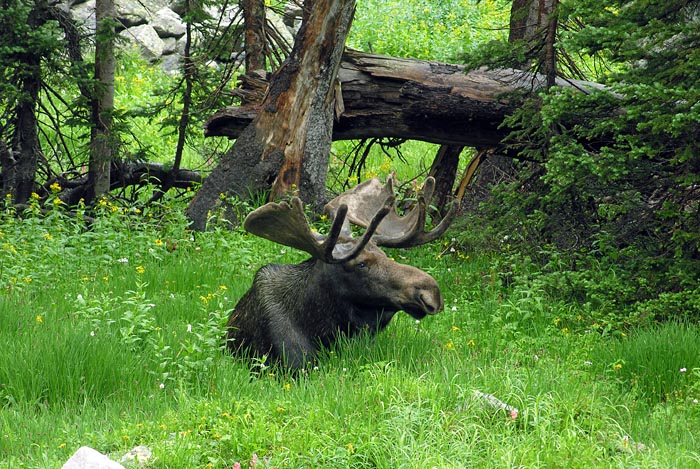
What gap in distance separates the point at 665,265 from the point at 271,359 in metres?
3.45

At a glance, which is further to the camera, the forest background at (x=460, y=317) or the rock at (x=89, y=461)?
the forest background at (x=460, y=317)

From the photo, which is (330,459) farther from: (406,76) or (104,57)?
(104,57)

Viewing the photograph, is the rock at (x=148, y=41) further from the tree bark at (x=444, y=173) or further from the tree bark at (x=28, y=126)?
the tree bark at (x=444, y=173)

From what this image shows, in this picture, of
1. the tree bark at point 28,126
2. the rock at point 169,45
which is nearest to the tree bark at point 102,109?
the tree bark at point 28,126

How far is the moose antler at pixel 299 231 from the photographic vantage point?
643 centimetres

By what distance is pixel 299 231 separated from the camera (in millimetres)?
6605

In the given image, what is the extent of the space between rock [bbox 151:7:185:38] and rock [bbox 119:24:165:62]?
0.18 metres

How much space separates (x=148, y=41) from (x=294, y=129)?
1323 cm

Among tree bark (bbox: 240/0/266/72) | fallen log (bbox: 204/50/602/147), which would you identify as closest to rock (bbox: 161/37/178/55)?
tree bark (bbox: 240/0/266/72)

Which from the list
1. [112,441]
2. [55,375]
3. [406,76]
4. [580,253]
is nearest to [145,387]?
[55,375]

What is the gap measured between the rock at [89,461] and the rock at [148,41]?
1940 centimetres

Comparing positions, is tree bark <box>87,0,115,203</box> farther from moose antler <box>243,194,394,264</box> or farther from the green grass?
moose antler <box>243,194,394,264</box>

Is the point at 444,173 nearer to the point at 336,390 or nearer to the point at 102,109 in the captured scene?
the point at 102,109

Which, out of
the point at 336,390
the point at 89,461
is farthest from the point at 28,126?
the point at 89,461
